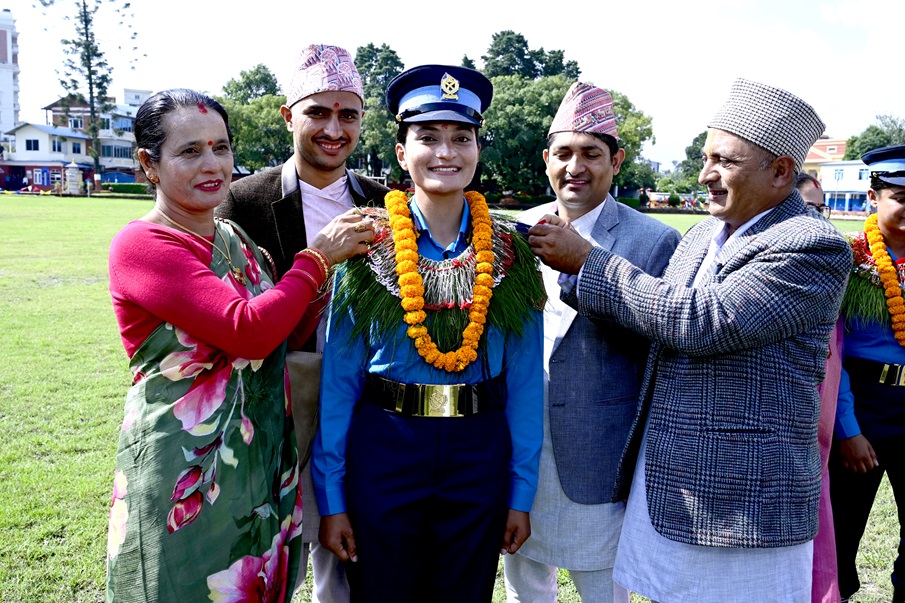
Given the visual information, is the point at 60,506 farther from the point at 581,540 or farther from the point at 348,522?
the point at 581,540

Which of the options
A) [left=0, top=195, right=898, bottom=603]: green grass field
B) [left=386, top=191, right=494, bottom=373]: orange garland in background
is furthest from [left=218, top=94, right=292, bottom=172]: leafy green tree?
[left=386, top=191, right=494, bottom=373]: orange garland in background

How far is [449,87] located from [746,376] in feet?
5.34

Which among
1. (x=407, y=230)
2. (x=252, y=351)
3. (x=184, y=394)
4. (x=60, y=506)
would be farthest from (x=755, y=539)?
(x=60, y=506)

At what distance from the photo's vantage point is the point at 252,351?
8.04 feet

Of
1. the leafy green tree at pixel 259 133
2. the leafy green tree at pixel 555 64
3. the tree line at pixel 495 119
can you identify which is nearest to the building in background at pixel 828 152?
the tree line at pixel 495 119

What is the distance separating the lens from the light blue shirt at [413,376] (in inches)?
104

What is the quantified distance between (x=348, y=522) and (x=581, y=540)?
1068mm

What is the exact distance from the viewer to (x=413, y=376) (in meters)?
2.63

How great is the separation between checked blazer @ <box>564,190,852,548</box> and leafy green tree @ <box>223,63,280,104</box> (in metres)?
70.1

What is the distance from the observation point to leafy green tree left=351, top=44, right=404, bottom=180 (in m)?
49.8

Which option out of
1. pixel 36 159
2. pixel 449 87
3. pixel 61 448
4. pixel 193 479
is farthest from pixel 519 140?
pixel 36 159

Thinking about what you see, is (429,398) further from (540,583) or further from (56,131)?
(56,131)

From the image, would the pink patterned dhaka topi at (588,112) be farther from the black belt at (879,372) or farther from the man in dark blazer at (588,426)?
the black belt at (879,372)

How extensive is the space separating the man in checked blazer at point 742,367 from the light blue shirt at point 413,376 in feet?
1.26
